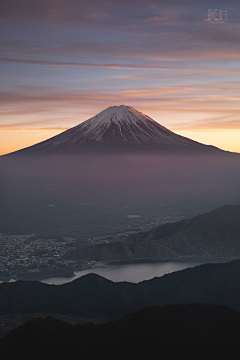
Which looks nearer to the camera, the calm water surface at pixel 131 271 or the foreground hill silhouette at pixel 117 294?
the foreground hill silhouette at pixel 117 294

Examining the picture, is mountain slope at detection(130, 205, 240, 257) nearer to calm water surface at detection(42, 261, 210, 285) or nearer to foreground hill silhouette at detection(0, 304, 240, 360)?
calm water surface at detection(42, 261, 210, 285)

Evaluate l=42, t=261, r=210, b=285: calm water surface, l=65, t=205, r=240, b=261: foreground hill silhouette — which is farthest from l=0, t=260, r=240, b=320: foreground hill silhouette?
l=65, t=205, r=240, b=261: foreground hill silhouette

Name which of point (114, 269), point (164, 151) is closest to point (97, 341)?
point (114, 269)

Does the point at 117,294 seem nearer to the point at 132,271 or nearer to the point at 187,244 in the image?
the point at 132,271

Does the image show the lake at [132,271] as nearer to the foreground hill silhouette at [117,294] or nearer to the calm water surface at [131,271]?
the calm water surface at [131,271]

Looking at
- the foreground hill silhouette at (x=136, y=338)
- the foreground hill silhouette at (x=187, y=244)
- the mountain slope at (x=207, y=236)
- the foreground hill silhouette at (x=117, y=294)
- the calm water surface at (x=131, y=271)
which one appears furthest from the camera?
the mountain slope at (x=207, y=236)

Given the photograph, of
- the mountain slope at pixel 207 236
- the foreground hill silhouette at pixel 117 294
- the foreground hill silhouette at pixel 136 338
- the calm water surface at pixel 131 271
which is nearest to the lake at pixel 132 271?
the calm water surface at pixel 131 271

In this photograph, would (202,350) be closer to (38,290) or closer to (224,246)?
(38,290)
